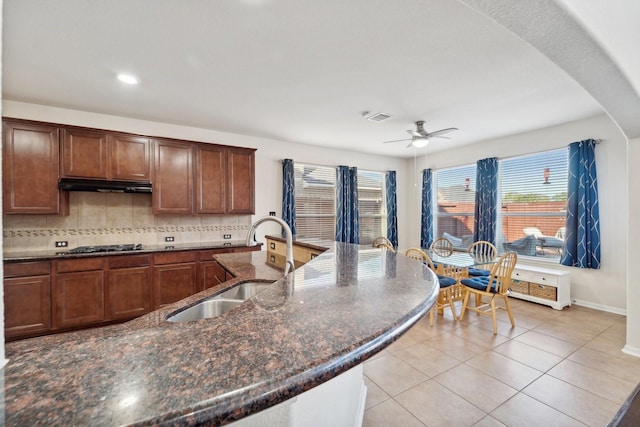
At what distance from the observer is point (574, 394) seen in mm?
2066

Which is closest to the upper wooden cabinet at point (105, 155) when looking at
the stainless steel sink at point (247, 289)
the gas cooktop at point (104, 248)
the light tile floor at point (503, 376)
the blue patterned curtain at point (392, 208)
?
the gas cooktop at point (104, 248)

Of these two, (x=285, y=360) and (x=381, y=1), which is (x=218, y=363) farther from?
(x=381, y=1)

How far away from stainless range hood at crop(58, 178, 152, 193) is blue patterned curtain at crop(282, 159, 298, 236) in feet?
6.43

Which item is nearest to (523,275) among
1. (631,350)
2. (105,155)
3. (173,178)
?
(631,350)

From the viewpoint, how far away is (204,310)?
1.46 m

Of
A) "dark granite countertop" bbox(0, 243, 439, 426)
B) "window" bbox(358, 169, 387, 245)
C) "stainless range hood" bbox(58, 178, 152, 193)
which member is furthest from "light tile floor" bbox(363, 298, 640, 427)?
"stainless range hood" bbox(58, 178, 152, 193)

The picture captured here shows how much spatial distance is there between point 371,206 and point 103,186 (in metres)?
4.61

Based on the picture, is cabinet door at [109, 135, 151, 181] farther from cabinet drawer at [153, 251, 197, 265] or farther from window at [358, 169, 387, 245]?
window at [358, 169, 387, 245]

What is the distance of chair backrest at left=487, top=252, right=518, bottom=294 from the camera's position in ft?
10.2

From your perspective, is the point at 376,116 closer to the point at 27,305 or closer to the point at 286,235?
the point at 286,235

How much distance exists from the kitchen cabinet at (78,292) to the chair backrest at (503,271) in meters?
4.31

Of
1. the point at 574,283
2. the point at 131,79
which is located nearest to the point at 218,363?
the point at 131,79

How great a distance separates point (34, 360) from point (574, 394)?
9.83ft

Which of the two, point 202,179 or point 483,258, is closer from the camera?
point 483,258
